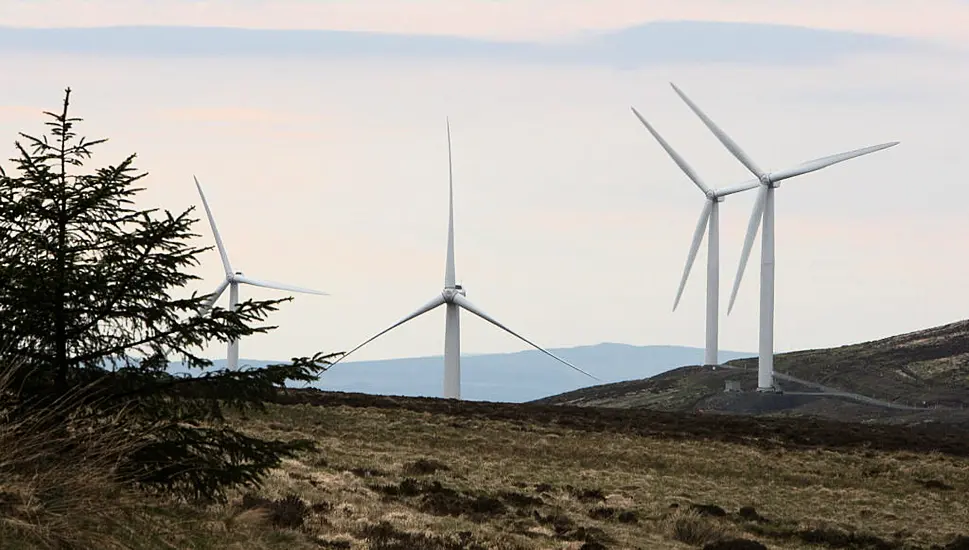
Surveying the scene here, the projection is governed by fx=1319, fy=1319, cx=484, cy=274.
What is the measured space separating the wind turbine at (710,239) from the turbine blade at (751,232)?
34.6 ft

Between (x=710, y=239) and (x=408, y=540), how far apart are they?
10769cm

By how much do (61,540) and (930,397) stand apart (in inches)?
4455

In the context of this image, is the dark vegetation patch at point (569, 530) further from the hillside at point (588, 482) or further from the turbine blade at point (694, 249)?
the turbine blade at point (694, 249)

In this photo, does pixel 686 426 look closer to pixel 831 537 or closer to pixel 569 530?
pixel 831 537

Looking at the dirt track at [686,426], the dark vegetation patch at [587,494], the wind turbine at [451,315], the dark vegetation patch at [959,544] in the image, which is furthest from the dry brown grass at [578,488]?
the wind turbine at [451,315]

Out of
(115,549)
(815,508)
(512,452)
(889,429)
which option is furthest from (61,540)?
(889,429)

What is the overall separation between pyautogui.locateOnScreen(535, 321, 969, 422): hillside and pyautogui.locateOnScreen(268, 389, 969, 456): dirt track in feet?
117

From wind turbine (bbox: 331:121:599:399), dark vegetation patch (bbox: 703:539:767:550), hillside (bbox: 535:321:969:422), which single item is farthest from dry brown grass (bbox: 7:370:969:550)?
hillside (bbox: 535:321:969:422)

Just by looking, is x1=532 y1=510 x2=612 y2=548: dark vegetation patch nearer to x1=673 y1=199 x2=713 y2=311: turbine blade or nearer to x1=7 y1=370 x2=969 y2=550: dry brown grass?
x1=7 y1=370 x2=969 y2=550: dry brown grass

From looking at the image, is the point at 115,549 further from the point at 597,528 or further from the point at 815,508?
the point at 815,508

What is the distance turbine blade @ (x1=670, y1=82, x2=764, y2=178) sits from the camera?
9494 cm

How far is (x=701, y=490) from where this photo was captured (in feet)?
127

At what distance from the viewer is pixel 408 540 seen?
22.5 meters

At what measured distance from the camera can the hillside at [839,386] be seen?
10825 cm
